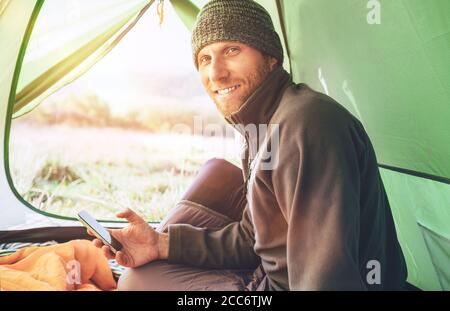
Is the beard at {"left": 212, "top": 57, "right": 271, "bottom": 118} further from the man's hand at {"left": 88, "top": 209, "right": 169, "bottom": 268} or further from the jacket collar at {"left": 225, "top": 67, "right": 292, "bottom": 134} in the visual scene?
the man's hand at {"left": 88, "top": 209, "right": 169, "bottom": 268}

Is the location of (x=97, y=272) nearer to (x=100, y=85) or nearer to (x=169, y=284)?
(x=169, y=284)

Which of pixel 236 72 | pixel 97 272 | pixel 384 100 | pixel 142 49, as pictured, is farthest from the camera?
pixel 142 49

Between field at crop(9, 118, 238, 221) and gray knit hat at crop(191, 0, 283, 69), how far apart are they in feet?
3.83

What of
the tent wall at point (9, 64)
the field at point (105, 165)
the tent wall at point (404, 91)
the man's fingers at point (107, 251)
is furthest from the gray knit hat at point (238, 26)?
the field at point (105, 165)

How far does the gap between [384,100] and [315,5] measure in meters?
0.40

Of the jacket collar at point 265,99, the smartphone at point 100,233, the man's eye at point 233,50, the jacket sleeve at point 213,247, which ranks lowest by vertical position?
the jacket sleeve at point 213,247

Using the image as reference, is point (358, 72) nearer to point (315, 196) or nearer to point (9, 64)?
point (315, 196)

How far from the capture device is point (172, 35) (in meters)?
2.40

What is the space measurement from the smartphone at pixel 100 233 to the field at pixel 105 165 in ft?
3.82

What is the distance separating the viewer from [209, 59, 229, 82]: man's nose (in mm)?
911

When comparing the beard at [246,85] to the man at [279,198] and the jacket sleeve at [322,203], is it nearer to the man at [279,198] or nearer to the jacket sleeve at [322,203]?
the man at [279,198]

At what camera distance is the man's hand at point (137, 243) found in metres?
0.98

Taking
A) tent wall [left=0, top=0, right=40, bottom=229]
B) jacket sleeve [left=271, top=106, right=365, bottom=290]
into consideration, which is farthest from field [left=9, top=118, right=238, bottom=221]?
jacket sleeve [left=271, top=106, right=365, bottom=290]

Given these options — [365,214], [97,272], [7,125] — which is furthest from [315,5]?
[7,125]
